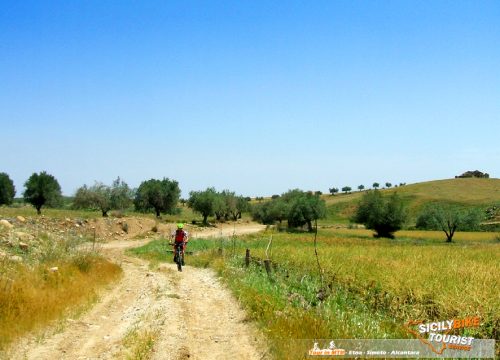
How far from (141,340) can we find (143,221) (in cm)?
Answer: 4516

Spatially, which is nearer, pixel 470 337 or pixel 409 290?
pixel 470 337

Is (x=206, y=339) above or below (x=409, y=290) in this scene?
below

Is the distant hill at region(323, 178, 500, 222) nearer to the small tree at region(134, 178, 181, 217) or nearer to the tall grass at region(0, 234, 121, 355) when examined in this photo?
the small tree at region(134, 178, 181, 217)

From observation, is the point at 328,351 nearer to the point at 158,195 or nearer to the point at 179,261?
the point at 179,261

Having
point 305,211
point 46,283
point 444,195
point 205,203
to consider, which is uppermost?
point 444,195

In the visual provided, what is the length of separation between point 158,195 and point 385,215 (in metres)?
43.7

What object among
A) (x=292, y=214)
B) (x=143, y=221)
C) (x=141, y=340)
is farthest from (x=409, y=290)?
(x=292, y=214)

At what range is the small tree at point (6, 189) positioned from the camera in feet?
339

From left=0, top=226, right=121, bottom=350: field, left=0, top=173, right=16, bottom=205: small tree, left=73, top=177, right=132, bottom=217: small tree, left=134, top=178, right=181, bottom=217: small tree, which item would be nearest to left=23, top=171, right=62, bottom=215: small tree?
left=73, top=177, right=132, bottom=217: small tree

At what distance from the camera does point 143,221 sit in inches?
2058

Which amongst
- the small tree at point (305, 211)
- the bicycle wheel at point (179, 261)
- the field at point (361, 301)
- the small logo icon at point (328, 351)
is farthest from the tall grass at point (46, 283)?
the small tree at point (305, 211)

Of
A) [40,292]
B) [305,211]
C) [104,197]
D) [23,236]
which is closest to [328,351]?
[40,292]

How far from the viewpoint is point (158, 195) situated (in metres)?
79.0

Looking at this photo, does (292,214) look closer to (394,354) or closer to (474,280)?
(474,280)
